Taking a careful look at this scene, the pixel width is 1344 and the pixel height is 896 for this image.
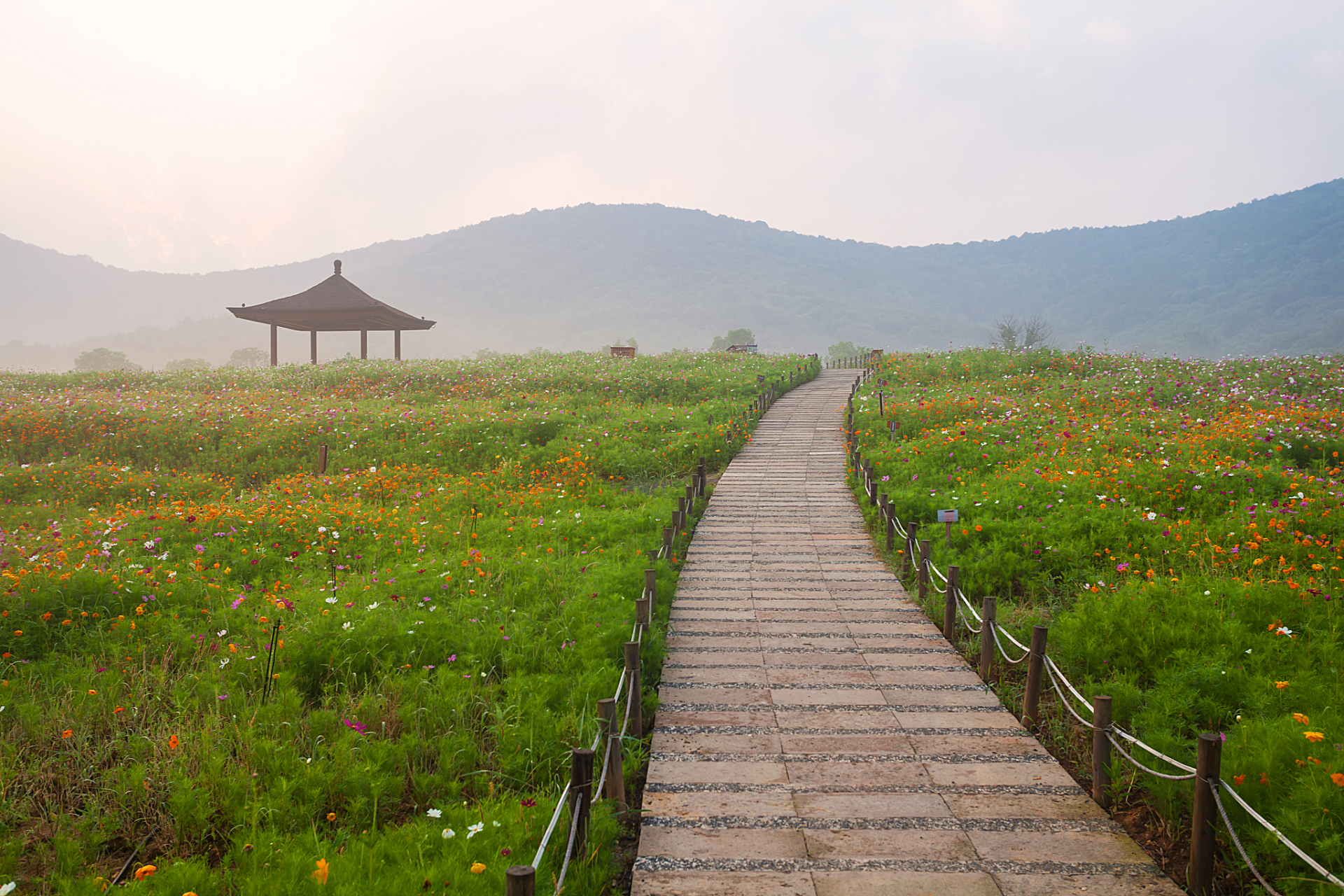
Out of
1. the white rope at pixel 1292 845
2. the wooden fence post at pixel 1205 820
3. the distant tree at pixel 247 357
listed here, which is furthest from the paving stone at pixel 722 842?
the distant tree at pixel 247 357

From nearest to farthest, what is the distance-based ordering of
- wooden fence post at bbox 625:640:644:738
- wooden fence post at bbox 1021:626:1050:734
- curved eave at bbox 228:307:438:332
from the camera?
wooden fence post at bbox 625:640:644:738 → wooden fence post at bbox 1021:626:1050:734 → curved eave at bbox 228:307:438:332

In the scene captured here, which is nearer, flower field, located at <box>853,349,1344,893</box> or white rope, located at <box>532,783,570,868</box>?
white rope, located at <box>532,783,570,868</box>

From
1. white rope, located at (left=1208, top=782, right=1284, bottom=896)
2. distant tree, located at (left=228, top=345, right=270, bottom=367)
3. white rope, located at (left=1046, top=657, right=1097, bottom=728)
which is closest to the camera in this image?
white rope, located at (left=1208, top=782, right=1284, bottom=896)

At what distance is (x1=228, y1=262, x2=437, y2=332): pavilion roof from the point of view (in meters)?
28.5

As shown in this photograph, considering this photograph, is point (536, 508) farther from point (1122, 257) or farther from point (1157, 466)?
point (1122, 257)

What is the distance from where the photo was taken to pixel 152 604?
23.6ft

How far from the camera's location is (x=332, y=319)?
30422 millimetres

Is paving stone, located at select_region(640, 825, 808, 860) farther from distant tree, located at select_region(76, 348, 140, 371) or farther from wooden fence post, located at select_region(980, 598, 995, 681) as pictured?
distant tree, located at select_region(76, 348, 140, 371)

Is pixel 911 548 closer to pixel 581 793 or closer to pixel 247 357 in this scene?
pixel 581 793

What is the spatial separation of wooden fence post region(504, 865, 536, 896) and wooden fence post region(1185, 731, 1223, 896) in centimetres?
365

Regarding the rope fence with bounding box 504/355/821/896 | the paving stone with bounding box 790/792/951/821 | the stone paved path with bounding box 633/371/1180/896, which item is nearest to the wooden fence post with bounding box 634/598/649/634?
the rope fence with bounding box 504/355/821/896

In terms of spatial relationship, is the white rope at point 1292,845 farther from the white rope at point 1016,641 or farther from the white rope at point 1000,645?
the white rope at point 1000,645

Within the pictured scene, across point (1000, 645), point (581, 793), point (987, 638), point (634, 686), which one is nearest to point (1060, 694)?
point (1000, 645)

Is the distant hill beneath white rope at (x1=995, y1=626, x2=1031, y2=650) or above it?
above
